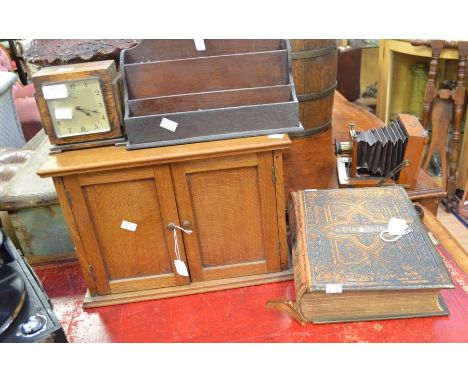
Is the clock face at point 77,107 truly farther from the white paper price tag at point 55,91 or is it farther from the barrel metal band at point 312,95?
the barrel metal band at point 312,95

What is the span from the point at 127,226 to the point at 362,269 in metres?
0.72

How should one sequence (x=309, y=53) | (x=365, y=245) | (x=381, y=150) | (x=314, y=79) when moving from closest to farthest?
(x=365, y=245)
(x=381, y=150)
(x=309, y=53)
(x=314, y=79)

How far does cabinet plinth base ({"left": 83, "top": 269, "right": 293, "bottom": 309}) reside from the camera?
147 centimetres

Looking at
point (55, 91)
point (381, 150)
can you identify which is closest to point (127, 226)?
point (55, 91)

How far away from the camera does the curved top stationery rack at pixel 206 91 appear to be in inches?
51.9

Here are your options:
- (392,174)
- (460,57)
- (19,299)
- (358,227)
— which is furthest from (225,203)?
(460,57)

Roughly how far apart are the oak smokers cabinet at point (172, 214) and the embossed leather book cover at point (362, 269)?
15 centimetres

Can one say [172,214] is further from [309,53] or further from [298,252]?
[309,53]

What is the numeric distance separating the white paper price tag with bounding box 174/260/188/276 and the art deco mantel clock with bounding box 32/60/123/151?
434mm

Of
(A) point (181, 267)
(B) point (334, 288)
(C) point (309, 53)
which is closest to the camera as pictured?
(B) point (334, 288)

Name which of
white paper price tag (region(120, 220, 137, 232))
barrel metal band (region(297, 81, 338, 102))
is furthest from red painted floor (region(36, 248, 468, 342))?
barrel metal band (region(297, 81, 338, 102))

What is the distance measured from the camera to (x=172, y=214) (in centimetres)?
136

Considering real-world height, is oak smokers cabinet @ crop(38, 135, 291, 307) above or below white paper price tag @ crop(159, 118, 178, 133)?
below

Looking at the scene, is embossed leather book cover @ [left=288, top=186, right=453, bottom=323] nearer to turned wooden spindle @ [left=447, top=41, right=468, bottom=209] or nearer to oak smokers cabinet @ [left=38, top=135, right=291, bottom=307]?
oak smokers cabinet @ [left=38, top=135, right=291, bottom=307]
